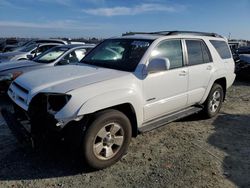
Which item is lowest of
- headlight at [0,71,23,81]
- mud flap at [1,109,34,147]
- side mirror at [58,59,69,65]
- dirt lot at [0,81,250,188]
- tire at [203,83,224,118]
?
dirt lot at [0,81,250,188]

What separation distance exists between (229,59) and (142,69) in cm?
312

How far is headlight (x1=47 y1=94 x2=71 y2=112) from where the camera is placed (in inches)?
136

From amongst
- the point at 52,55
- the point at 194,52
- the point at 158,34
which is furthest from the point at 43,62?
the point at 194,52

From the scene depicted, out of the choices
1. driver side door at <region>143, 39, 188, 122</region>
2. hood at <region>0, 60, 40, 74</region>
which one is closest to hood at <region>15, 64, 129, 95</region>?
driver side door at <region>143, 39, 188, 122</region>

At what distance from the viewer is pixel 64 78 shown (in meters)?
3.89

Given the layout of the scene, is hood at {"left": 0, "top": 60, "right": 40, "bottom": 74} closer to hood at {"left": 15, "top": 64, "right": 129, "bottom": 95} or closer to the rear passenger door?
hood at {"left": 15, "top": 64, "right": 129, "bottom": 95}

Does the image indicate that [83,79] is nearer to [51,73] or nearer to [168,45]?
[51,73]

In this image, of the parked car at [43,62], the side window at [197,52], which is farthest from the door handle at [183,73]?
the parked car at [43,62]

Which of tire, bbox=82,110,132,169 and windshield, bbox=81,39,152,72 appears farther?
windshield, bbox=81,39,152,72

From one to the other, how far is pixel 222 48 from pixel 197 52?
118cm

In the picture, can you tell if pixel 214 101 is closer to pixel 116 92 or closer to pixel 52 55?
pixel 116 92

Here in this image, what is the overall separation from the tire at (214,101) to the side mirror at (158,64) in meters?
2.09

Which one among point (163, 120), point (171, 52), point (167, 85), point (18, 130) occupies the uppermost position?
point (171, 52)

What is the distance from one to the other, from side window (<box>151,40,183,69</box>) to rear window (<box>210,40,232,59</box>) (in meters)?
1.38
